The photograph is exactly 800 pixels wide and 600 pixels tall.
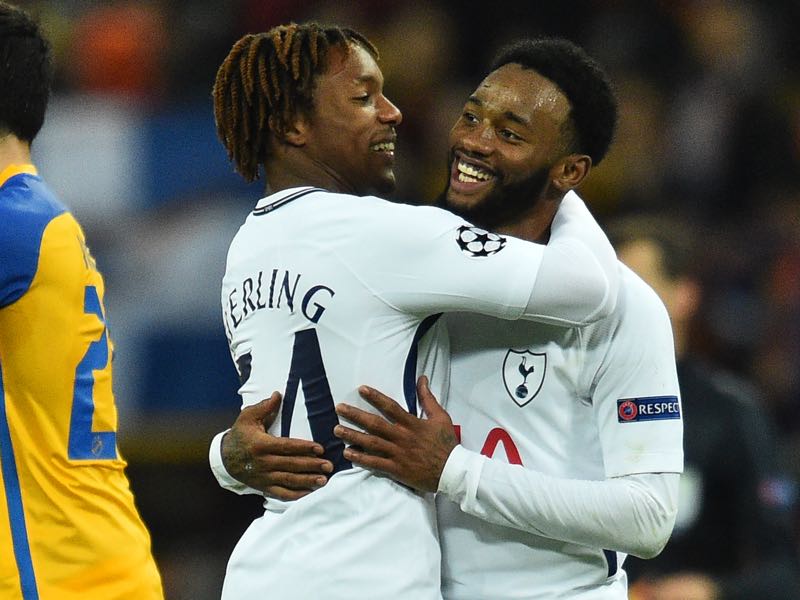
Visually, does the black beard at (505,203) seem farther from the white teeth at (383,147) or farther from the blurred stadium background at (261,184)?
the blurred stadium background at (261,184)

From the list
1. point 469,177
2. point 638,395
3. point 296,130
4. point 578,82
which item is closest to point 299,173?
point 296,130

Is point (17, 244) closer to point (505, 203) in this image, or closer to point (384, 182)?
point (384, 182)

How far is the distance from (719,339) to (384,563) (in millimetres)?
4616

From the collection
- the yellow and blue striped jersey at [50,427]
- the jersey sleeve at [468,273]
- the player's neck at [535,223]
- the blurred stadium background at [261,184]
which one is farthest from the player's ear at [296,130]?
the blurred stadium background at [261,184]

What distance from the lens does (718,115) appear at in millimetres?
8172

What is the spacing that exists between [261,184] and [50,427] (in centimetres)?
382

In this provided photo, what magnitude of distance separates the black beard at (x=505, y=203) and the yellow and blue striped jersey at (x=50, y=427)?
979 millimetres

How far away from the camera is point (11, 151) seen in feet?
11.9

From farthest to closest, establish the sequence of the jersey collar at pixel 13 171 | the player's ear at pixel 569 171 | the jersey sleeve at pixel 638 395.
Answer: the jersey collar at pixel 13 171 → the player's ear at pixel 569 171 → the jersey sleeve at pixel 638 395

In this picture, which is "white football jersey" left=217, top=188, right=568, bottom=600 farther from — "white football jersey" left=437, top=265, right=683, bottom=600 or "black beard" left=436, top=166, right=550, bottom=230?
"black beard" left=436, top=166, right=550, bottom=230

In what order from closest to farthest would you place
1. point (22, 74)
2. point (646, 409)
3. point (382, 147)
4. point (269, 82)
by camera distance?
point (646, 409) → point (269, 82) → point (382, 147) → point (22, 74)

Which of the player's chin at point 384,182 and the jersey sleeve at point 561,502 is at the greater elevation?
the player's chin at point 384,182

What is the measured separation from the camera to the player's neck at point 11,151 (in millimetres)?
3596

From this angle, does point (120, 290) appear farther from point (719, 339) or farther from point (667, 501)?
point (667, 501)
